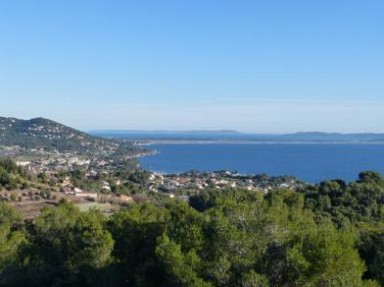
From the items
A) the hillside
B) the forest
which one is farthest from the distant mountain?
the forest

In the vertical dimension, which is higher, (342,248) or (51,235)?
(342,248)

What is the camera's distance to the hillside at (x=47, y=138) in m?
133

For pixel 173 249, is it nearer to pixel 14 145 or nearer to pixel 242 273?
pixel 242 273

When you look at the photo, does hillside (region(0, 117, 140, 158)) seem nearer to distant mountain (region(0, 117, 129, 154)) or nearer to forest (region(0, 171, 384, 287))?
distant mountain (region(0, 117, 129, 154))

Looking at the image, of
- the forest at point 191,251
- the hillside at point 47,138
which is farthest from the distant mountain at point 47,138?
the forest at point 191,251

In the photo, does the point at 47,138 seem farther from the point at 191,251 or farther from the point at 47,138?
the point at 191,251

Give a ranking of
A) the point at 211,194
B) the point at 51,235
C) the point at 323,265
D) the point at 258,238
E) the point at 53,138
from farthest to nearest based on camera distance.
→ 1. the point at 53,138
2. the point at 211,194
3. the point at 51,235
4. the point at 258,238
5. the point at 323,265

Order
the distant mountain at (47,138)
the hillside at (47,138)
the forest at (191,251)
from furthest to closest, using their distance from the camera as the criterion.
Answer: the distant mountain at (47,138) → the hillside at (47,138) → the forest at (191,251)

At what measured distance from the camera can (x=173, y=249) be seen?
613 inches

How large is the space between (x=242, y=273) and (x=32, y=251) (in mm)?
9242

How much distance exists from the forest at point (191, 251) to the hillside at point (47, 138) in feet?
359

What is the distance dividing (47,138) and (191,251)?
135m

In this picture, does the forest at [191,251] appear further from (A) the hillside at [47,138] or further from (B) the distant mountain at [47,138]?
(B) the distant mountain at [47,138]

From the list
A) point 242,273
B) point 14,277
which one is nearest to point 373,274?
point 242,273
